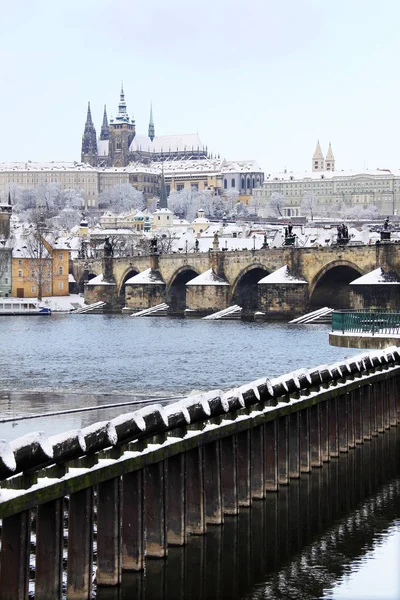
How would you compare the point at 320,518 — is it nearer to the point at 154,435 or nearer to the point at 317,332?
the point at 154,435

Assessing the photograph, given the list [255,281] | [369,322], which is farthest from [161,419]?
[255,281]

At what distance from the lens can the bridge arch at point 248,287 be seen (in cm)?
10406

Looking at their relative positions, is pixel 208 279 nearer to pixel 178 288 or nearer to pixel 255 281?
pixel 255 281

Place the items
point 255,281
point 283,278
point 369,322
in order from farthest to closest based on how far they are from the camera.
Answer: point 255,281 < point 283,278 < point 369,322

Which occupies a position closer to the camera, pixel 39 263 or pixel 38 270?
pixel 38 270

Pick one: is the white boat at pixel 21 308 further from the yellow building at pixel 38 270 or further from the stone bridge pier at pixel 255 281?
the yellow building at pixel 38 270

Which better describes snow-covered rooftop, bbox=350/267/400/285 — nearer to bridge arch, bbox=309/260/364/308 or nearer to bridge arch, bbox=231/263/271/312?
bridge arch, bbox=309/260/364/308

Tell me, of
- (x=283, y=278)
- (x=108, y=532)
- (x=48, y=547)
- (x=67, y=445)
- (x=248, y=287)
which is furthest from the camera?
(x=248, y=287)

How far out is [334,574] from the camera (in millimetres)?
17172

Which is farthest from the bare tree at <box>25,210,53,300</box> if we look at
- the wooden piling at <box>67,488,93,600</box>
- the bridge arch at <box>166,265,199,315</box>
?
the wooden piling at <box>67,488,93,600</box>

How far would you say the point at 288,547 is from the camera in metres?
18.6

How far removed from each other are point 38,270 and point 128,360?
75.3 meters

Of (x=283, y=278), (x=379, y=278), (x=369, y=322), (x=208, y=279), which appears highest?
(x=379, y=278)

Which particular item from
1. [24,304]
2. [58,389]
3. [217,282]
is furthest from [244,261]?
[58,389]
